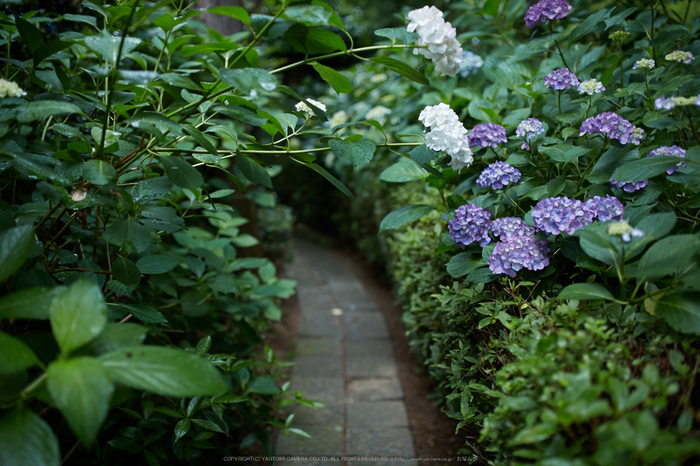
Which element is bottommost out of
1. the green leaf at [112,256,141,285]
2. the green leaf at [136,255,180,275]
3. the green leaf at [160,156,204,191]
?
the green leaf at [136,255,180,275]

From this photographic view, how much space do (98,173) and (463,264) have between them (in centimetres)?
102

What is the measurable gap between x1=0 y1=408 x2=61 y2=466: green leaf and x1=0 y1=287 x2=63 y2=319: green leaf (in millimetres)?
171

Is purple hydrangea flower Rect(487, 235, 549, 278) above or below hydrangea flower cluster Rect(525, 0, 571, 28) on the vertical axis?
below

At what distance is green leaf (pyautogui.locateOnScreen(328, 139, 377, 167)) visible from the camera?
1.19 meters

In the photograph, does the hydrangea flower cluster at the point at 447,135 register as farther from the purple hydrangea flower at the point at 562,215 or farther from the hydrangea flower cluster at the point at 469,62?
the hydrangea flower cluster at the point at 469,62

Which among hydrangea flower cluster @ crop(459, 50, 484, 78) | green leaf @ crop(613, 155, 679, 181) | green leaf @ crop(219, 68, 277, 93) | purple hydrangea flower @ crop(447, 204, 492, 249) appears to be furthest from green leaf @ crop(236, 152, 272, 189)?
hydrangea flower cluster @ crop(459, 50, 484, 78)

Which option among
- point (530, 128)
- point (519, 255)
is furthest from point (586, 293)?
point (530, 128)

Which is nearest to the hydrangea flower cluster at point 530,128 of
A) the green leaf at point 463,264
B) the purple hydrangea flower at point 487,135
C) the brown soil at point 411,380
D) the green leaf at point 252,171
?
the purple hydrangea flower at point 487,135

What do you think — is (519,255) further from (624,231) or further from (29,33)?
(29,33)

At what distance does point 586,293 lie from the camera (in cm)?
91

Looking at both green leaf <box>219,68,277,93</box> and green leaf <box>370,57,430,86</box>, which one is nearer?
green leaf <box>219,68,277,93</box>

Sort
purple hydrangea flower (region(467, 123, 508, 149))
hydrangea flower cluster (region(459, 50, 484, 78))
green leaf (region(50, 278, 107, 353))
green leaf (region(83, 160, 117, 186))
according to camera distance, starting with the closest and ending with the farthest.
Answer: green leaf (region(50, 278, 107, 353)), green leaf (region(83, 160, 117, 186)), purple hydrangea flower (region(467, 123, 508, 149)), hydrangea flower cluster (region(459, 50, 484, 78))

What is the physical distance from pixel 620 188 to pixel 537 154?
333 millimetres

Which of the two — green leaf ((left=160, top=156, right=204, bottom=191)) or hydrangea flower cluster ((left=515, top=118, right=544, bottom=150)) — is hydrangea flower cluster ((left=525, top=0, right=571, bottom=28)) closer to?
hydrangea flower cluster ((left=515, top=118, right=544, bottom=150))
